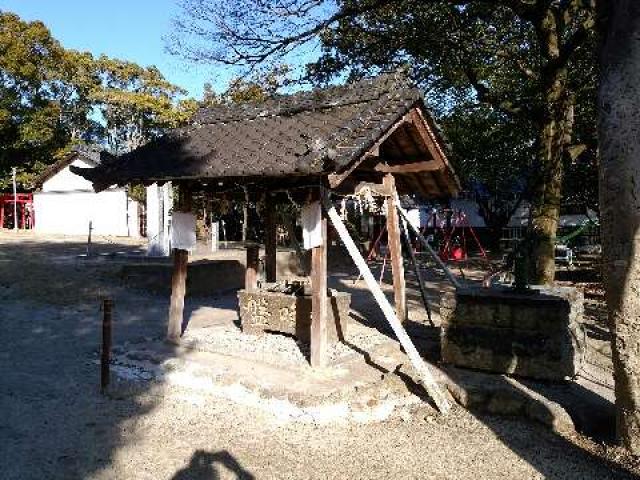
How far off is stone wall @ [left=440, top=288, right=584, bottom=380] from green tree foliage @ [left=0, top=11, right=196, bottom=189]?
28.3m

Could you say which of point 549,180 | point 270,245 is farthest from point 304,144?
point 549,180

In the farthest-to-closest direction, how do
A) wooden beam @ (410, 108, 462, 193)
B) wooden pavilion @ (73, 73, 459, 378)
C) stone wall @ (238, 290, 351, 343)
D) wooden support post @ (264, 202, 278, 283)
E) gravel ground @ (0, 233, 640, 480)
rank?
wooden support post @ (264, 202, 278, 283), stone wall @ (238, 290, 351, 343), wooden beam @ (410, 108, 462, 193), wooden pavilion @ (73, 73, 459, 378), gravel ground @ (0, 233, 640, 480)

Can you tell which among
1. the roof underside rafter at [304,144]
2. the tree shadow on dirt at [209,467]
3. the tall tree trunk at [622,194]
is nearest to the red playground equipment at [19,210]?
the roof underside rafter at [304,144]

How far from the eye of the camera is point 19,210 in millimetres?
37906

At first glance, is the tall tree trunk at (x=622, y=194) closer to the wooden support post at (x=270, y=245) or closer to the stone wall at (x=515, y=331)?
the stone wall at (x=515, y=331)

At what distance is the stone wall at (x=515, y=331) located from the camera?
6371 mm

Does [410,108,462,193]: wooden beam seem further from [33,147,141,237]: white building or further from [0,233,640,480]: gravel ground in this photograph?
[33,147,141,237]: white building

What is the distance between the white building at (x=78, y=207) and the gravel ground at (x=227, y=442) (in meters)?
29.7

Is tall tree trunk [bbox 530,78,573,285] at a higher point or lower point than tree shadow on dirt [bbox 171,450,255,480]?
higher

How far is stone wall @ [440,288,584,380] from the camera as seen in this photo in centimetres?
637

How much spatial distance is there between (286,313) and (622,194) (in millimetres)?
4917

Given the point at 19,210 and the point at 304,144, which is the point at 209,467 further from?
the point at 19,210

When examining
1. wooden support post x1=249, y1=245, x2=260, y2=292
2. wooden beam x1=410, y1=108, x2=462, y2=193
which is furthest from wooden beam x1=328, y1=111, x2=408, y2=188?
wooden support post x1=249, y1=245, x2=260, y2=292

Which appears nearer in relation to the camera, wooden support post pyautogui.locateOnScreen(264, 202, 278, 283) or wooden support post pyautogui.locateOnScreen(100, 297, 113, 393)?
wooden support post pyautogui.locateOnScreen(100, 297, 113, 393)
